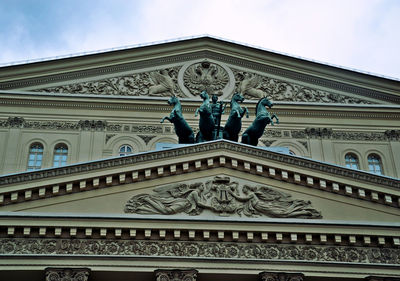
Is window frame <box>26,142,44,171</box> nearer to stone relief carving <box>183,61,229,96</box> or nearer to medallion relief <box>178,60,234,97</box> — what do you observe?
medallion relief <box>178,60,234,97</box>

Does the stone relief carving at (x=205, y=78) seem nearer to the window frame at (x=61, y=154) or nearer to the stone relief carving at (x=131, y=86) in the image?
the stone relief carving at (x=131, y=86)

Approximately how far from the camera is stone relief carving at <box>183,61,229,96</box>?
3066 centimetres

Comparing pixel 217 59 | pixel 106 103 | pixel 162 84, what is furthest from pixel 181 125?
pixel 217 59

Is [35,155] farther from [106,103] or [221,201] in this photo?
[221,201]

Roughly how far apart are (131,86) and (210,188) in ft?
38.7

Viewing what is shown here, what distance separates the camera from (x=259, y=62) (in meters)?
31.6

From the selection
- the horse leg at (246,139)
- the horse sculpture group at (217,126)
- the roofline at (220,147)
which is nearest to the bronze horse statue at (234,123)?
the horse sculpture group at (217,126)

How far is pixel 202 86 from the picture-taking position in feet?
101

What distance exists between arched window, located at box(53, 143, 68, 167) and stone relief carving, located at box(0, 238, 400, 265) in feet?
33.6

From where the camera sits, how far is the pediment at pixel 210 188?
1941 cm

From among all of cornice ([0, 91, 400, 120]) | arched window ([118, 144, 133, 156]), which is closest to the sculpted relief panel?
cornice ([0, 91, 400, 120])

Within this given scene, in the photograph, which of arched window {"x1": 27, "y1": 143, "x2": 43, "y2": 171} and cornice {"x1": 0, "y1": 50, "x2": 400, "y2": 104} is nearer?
arched window {"x1": 27, "y1": 143, "x2": 43, "y2": 171}

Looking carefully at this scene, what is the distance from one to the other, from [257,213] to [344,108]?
12380 millimetres

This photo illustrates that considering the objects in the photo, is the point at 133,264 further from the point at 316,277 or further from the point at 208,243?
the point at 316,277
